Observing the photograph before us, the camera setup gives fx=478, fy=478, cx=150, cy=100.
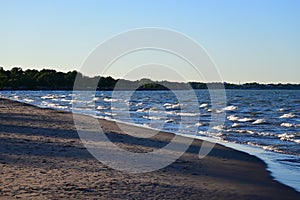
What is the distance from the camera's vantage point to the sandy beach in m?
9.35

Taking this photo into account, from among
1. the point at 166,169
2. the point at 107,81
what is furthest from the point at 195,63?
the point at 107,81

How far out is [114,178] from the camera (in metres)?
10.9

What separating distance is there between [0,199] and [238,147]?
13533 mm

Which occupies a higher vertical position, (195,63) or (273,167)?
(195,63)

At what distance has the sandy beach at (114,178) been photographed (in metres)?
9.35

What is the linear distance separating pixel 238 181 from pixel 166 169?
6.44 feet

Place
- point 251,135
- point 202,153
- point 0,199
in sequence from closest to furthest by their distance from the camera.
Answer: point 0,199
point 202,153
point 251,135

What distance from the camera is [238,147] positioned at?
2016cm

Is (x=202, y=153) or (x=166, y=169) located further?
(x=202, y=153)

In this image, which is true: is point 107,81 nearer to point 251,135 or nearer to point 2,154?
point 251,135

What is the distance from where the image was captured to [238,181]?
12.0 meters

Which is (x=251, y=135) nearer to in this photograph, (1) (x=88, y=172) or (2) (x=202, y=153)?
(2) (x=202, y=153)

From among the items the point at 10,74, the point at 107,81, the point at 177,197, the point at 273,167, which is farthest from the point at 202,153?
the point at 10,74

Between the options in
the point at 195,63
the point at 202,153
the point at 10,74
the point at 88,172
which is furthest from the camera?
the point at 10,74
